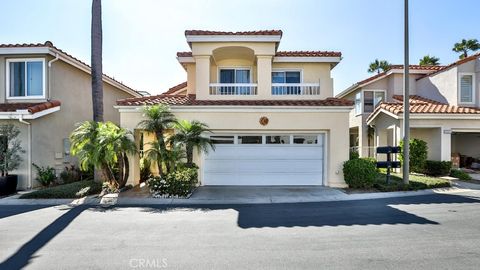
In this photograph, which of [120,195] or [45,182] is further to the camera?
[45,182]

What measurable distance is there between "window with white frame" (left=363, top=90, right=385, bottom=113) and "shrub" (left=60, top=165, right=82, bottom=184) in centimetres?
1950

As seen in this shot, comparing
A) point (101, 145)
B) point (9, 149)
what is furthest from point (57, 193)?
point (9, 149)

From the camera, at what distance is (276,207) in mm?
9062

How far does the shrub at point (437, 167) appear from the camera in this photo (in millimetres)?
14605

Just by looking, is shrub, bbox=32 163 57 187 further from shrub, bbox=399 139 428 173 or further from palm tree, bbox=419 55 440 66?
palm tree, bbox=419 55 440 66

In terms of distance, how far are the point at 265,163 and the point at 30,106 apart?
10832 mm

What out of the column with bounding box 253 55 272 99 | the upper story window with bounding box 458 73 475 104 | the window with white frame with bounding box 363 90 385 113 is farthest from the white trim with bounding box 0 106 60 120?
the upper story window with bounding box 458 73 475 104

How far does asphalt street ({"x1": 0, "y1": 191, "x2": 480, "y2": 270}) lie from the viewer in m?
4.97

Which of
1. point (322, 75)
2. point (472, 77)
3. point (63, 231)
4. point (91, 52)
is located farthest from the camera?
point (472, 77)

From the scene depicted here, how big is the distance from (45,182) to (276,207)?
33.8 ft

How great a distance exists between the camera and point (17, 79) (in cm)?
1377

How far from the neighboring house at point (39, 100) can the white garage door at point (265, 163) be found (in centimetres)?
747

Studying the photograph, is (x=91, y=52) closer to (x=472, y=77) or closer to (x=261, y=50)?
(x=261, y=50)

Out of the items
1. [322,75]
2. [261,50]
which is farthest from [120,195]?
[322,75]
